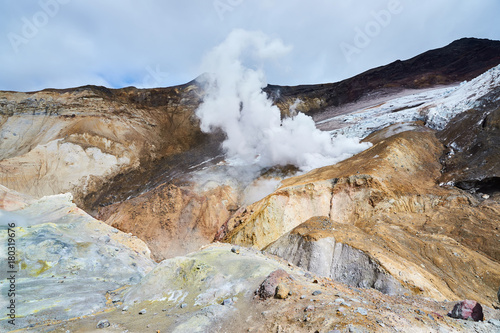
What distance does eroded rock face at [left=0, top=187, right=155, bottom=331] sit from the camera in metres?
6.09

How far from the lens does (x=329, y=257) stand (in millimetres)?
10758

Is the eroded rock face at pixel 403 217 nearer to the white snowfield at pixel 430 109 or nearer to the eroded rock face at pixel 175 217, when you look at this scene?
the eroded rock face at pixel 175 217

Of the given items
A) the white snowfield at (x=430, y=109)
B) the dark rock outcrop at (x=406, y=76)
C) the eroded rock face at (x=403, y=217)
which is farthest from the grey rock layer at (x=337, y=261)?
the dark rock outcrop at (x=406, y=76)

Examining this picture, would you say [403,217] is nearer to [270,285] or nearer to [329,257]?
[329,257]

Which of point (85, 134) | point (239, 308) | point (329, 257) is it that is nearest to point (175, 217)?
point (329, 257)

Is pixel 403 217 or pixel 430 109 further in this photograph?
pixel 430 109

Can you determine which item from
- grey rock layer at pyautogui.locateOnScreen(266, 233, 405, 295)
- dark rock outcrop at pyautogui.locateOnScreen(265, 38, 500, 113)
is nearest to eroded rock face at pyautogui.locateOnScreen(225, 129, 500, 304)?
grey rock layer at pyautogui.locateOnScreen(266, 233, 405, 295)

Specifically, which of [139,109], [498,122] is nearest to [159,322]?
[498,122]

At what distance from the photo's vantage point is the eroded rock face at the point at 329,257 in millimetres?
9141

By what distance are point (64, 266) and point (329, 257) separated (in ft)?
30.1

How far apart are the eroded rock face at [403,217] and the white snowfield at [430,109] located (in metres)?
3.73

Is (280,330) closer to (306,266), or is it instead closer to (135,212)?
(306,266)

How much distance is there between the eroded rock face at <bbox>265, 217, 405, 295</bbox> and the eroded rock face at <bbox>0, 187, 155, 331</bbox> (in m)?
6.03

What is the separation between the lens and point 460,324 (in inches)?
186
